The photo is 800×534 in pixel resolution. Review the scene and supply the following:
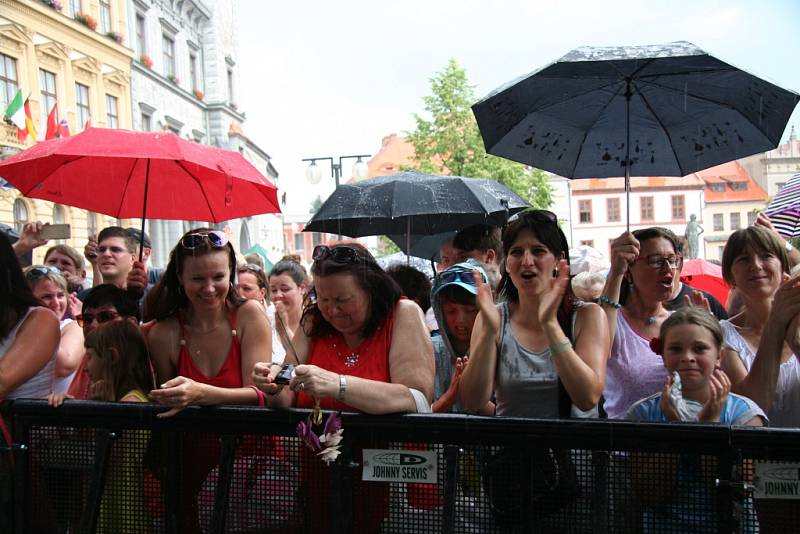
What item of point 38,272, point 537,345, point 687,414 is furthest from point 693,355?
point 38,272

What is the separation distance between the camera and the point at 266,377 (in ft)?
7.41

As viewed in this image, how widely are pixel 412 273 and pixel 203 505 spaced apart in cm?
240

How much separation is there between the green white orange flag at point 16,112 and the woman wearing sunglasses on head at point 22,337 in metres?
16.6

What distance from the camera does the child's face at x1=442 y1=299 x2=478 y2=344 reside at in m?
3.26

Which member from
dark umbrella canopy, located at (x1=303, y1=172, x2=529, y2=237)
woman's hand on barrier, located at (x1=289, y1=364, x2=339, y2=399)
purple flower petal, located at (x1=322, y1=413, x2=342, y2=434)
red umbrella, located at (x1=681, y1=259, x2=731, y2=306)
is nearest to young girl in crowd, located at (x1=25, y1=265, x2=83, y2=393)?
woman's hand on barrier, located at (x1=289, y1=364, x2=339, y2=399)

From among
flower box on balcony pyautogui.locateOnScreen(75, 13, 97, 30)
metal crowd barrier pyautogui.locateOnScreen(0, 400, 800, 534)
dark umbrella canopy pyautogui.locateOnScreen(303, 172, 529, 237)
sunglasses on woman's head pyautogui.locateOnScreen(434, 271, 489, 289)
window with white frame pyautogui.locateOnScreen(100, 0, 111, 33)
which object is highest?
window with white frame pyautogui.locateOnScreen(100, 0, 111, 33)

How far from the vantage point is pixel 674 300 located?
3.76m

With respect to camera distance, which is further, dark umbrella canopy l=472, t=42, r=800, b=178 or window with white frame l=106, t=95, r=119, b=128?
window with white frame l=106, t=95, r=119, b=128

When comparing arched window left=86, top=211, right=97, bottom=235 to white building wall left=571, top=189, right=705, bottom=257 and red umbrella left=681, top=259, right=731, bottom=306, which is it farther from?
white building wall left=571, top=189, right=705, bottom=257

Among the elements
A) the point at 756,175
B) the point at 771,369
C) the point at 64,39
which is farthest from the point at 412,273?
the point at 756,175

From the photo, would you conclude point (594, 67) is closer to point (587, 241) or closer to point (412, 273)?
point (412, 273)

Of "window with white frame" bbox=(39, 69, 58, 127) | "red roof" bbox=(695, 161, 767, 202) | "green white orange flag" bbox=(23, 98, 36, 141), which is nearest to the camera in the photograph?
"green white orange flag" bbox=(23, 98, 36, 141)

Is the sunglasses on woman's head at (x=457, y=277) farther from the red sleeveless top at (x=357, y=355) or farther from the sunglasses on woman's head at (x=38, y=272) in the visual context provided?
the sunglasses on woman's head at (x=38, y=272)

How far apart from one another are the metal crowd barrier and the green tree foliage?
→ 2769 cm
